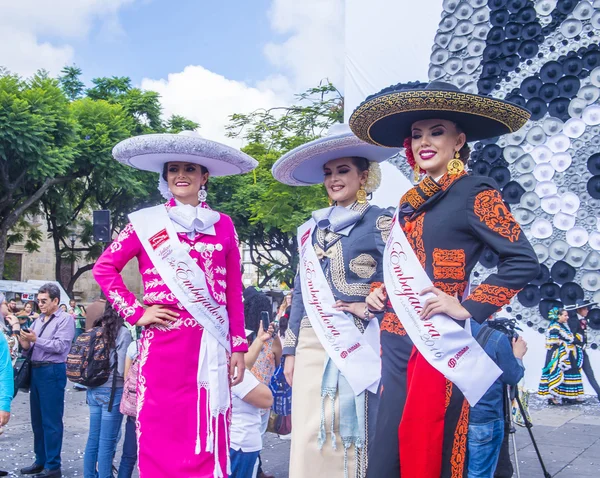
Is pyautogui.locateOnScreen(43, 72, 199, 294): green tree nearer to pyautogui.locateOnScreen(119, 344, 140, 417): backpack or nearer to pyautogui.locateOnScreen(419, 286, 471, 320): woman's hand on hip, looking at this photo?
pyautogui.locateOnScreen(119, 344, 140, 417): backpack

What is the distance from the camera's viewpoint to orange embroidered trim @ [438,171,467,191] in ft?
8.04

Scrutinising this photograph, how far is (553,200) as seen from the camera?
10320 millimetres

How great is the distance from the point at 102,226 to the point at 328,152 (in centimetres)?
925

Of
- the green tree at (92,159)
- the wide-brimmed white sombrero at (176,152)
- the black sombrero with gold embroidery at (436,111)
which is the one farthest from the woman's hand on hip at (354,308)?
the green tree at (92,159)

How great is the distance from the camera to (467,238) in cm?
238

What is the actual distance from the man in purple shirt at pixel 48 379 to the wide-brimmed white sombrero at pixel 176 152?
8.93 feet

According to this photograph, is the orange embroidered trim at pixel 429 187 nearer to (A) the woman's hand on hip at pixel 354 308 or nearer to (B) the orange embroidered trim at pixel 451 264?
(B) the orange embroidered trim at pixel 451 264

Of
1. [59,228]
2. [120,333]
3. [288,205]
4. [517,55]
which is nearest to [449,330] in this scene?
[120,333]

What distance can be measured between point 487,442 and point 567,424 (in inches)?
207

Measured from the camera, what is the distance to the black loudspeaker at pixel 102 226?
12.1 meters

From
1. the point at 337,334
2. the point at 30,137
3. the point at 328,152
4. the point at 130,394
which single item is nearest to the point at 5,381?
the point at 130,394

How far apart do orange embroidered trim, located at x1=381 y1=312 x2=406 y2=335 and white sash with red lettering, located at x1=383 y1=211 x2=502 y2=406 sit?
77mm

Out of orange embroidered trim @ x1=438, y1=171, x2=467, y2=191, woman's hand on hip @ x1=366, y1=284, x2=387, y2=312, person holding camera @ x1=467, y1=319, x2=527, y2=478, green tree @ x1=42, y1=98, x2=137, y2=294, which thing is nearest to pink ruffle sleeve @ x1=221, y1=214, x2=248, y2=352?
woman's hand on hip @ x1=366, y1=284, x2=387, y2=312

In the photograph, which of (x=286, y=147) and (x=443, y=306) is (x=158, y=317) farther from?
(x=286, y=147)
